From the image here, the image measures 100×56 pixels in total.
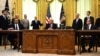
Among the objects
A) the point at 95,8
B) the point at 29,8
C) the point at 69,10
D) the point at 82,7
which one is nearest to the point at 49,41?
the point at 69,10

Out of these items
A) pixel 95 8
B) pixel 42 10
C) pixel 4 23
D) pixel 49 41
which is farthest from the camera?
pixel 42 10

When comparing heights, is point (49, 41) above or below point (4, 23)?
below

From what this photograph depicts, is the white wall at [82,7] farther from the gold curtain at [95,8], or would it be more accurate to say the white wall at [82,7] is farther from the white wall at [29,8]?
the white wall at [29,8]

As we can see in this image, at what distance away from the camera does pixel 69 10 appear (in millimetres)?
14992

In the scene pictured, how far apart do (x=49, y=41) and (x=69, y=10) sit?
5459 millimetres

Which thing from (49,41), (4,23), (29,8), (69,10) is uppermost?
(29,8)

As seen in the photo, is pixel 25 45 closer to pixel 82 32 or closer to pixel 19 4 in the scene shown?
pixel 82 32

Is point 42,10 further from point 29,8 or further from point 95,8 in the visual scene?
point 95,8

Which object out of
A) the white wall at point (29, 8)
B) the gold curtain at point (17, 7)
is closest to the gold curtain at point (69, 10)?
the white wall at point (29, 8)

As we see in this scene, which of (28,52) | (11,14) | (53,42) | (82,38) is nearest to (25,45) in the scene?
(28,52)

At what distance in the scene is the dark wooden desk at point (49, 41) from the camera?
31.4 feet

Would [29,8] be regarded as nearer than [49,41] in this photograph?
No

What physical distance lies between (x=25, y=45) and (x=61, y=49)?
54.9 inches

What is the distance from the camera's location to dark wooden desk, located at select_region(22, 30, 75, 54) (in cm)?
956
